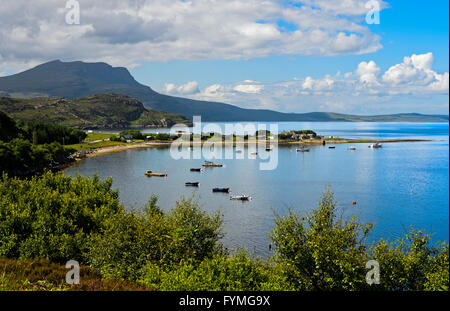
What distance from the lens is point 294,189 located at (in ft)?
413

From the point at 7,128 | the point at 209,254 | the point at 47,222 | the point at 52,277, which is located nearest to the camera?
the point at 52,277

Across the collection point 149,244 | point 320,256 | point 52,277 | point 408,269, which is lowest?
point 408,269

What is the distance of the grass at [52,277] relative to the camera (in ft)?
87.4

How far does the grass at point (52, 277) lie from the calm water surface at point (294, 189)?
34.5 metres

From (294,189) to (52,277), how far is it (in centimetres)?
10380

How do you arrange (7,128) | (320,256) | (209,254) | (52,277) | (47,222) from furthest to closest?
(7,128), (47,222), (209,254), (320,256), (52,277)

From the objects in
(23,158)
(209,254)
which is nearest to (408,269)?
(209,254)

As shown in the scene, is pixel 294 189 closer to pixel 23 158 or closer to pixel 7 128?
pixel 23 158

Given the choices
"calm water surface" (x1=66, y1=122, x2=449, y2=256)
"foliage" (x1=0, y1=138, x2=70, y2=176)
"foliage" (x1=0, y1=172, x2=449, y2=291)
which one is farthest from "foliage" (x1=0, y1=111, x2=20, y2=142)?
"foliage" (x1=0, y1=172, x2=449, y2=291)

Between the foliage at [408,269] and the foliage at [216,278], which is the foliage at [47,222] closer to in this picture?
the foliage at [216,278]

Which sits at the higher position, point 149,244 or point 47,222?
point 47,222

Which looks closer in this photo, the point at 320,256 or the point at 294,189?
the point at 320,256
